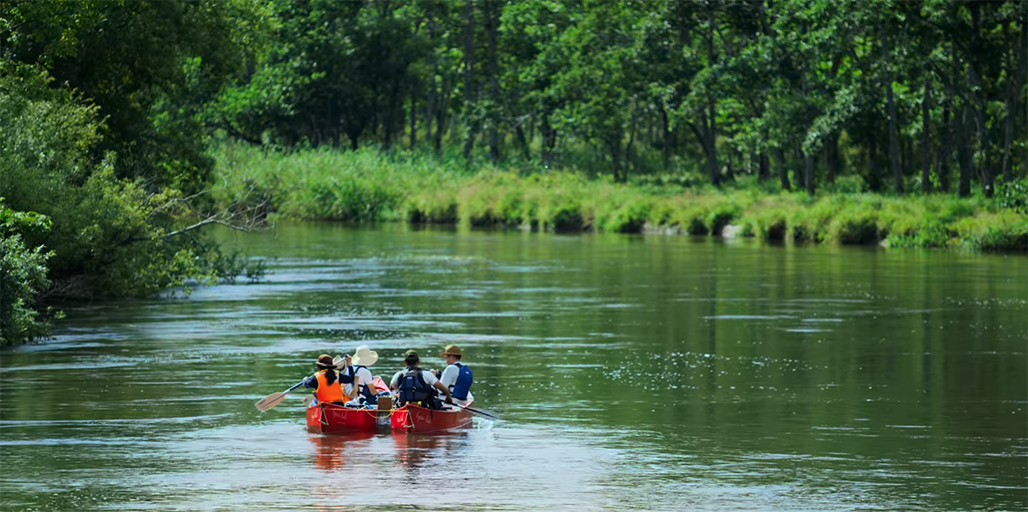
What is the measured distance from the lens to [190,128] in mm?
46281

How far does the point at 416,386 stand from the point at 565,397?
13.7 ft

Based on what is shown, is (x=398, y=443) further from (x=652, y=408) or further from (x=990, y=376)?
(x=990, y=376)

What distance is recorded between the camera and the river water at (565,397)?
1734 cm

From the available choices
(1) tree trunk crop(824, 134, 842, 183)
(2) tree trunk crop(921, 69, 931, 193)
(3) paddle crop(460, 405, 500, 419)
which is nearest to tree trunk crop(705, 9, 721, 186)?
(1) tree trunk crop(824, 134, 842, 183)

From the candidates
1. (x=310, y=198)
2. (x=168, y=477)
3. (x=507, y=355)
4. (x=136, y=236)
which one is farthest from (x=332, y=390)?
(x=310, y=198)

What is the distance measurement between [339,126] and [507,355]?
77.0m

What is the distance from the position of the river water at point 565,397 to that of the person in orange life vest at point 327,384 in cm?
56

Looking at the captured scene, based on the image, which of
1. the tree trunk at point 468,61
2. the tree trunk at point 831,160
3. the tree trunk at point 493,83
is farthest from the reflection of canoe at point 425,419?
the tree trunk at point 468,61

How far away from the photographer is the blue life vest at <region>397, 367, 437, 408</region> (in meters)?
20.8

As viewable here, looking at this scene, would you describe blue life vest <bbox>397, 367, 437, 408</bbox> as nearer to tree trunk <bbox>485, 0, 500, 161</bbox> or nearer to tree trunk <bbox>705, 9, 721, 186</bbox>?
tree trunk <bbox>705, 9, 721, 186</bbox>

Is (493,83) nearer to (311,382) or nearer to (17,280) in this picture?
(17,280)

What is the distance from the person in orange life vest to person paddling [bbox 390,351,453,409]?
69cm

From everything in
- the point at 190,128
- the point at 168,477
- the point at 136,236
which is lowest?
the point at 168,477

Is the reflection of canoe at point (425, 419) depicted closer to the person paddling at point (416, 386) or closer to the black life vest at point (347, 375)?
the person paddling at point (416, 386)
